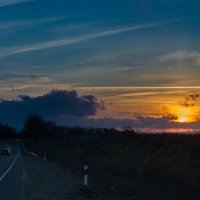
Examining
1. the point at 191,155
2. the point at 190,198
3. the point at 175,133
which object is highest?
the point at 175,133

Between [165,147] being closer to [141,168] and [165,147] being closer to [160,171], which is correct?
[141,168]

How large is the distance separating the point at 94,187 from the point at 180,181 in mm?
4403

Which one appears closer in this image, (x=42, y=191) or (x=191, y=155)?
(x=42, y=191)

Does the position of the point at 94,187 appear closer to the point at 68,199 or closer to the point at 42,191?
the point at 42,191

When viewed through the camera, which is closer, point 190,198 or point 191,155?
point 190,198

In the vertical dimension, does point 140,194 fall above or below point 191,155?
below

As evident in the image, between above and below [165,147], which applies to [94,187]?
below

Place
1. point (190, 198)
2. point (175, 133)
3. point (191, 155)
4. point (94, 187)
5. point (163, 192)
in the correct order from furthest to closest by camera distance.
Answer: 1. point (175, 133)
2. point (191, 155)
3. point (94, 187)
4. point (163, 192)
5. point (190, 198)

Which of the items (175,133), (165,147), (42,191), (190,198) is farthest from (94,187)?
(175,133)

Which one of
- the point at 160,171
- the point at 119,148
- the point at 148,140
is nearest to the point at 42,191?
the point at 160,171

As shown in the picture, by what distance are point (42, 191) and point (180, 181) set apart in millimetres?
6225

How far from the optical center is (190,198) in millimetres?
21094

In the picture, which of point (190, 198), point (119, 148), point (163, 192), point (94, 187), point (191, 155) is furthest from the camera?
point (119, 148)

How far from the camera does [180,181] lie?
2561 cm
